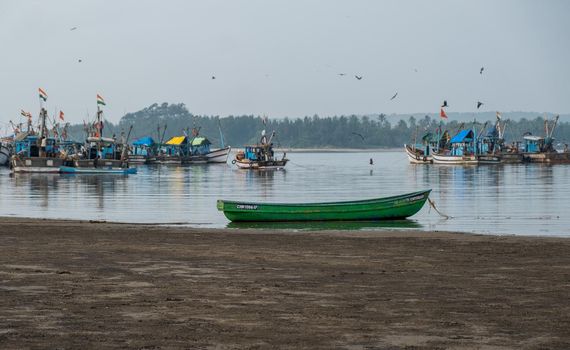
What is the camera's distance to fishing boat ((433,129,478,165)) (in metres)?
155

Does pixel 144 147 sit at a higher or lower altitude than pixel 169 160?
higher

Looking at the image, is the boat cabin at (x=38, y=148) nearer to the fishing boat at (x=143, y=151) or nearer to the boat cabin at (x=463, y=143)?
the fishing boat at (x=143, y=151)

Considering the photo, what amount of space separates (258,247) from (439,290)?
34.2 feet

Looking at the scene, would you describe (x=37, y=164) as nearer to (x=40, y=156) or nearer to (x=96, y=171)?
(x=40, y=156)

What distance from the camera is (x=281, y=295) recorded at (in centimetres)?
1666

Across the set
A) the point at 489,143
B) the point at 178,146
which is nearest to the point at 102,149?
the point at 178,146

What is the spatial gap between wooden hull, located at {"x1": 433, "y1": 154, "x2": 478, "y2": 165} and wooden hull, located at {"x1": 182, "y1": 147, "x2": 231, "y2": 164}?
1642 inches

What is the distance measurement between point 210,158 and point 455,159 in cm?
4908

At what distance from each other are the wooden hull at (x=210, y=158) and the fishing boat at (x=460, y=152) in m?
41.6

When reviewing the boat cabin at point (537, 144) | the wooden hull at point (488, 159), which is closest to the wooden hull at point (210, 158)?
the wooden hull at point (488, 159)

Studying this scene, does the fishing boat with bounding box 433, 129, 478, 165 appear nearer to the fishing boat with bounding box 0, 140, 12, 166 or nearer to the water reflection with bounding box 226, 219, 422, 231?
the fishing boat with bounding box 0, 140, 12, 166

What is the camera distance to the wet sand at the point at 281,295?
41.9ft

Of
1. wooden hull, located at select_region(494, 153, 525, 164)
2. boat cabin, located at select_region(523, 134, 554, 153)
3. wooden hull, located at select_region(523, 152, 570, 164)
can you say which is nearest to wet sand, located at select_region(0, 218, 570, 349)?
wooden hull, located at select_region(494, 153, 525, 164)

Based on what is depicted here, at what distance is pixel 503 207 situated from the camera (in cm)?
5384
